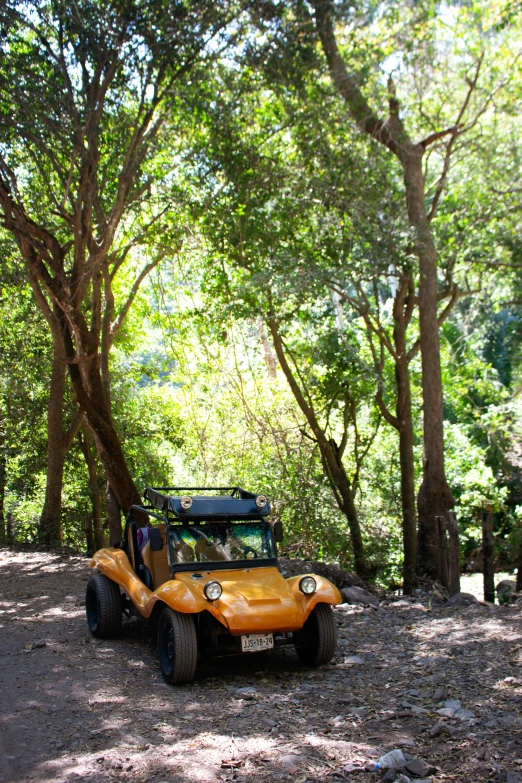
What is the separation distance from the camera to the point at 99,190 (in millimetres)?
12781

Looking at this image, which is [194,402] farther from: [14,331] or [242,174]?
[242,174]

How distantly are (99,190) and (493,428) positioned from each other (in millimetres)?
14600

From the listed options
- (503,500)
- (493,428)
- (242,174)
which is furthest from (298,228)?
(503,500)

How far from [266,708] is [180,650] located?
0.95 metres

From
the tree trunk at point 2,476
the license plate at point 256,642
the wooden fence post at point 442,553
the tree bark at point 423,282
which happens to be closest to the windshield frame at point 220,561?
the license plate at point 256,642

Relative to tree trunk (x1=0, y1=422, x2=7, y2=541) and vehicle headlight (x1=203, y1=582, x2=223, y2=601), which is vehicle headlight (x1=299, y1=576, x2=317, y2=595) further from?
tree trunk (x1=0, y1=422, x2=7, y2=541)

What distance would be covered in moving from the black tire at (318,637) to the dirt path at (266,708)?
16 centimetres

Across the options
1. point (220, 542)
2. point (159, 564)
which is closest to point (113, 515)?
point (159, 564)

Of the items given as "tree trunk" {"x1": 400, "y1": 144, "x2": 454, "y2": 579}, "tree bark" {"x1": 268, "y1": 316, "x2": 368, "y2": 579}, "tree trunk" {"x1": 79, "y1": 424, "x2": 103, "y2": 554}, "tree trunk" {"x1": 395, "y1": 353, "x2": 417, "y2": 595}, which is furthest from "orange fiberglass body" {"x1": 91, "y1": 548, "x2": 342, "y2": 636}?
"tree trunk" {"x1": 79, "y1": 424, "x2": 103, "y2": 554}

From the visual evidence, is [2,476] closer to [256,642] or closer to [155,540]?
[155,540]

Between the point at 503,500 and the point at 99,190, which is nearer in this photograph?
the point at 99,190

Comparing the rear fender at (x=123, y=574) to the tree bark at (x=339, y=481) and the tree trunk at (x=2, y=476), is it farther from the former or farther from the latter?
the tree trunk at (x=2, y=476)

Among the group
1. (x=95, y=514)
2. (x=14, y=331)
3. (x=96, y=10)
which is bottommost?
(x=95, y=514)

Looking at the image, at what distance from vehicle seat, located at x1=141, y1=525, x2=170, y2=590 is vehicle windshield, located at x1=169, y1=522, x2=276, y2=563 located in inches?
7.8
